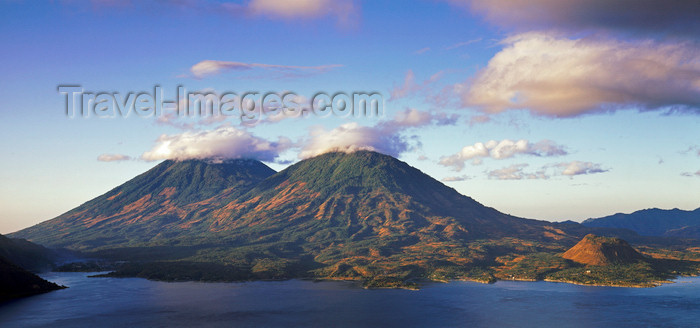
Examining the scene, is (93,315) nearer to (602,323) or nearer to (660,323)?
(602,323)

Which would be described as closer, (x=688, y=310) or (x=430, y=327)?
(x=430, y=327)

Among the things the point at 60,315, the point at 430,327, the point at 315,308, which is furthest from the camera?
the point at 315,308

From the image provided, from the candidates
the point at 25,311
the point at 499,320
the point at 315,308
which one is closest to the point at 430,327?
the point at 499,320

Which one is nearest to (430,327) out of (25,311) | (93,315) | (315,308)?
(315,308)

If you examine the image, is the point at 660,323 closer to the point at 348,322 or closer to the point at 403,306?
the point at 403,306

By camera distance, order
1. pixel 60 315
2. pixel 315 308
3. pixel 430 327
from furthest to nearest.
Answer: pixel 315 308 → pixel 60 315 → pixel 430 327

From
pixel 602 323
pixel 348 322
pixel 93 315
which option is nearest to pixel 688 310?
pixel 602 323

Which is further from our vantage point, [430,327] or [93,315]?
[93,315]

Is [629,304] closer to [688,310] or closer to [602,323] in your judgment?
[688,310]
